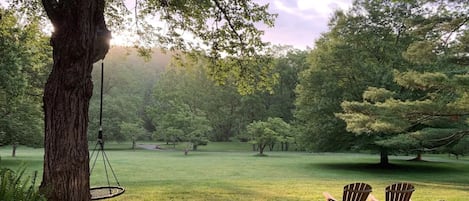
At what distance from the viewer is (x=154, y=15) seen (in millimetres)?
8039

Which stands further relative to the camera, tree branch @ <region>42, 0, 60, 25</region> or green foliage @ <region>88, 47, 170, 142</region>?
green foliage @ <region>88, 47, 170, 142</region>

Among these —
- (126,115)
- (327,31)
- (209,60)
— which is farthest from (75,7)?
(126,115)

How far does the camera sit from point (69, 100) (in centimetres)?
464

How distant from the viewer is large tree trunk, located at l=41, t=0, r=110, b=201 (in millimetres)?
4578

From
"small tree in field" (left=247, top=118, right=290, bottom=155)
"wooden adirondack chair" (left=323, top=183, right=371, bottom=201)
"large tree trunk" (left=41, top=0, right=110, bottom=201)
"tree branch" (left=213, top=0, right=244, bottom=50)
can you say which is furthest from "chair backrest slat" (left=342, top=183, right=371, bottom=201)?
"small tree in field" (left=247, top=118, right=290, bottom=155)

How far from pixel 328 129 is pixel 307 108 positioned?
2.30m

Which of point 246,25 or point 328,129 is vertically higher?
point 246,25

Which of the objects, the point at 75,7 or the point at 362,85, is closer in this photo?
the point at 75,7

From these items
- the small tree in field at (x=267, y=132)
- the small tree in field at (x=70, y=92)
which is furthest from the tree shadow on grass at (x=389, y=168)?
the small tree in field at (x=70, y=92)

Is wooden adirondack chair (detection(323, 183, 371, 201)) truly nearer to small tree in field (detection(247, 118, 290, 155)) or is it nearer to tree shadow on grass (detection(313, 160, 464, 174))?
tree shadow on grass (detection(313, 160, 464, 174))

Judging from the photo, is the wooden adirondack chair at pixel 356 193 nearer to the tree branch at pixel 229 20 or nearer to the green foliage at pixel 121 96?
the tree branch at pixel 229 20

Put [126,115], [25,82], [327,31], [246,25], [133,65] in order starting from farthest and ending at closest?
1. [133,65]
2. [126,115]
3. [327,31]
4. [25,82]
5. [246,25]

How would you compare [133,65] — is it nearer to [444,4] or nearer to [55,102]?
[444,4]

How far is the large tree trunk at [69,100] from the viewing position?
458 cm
